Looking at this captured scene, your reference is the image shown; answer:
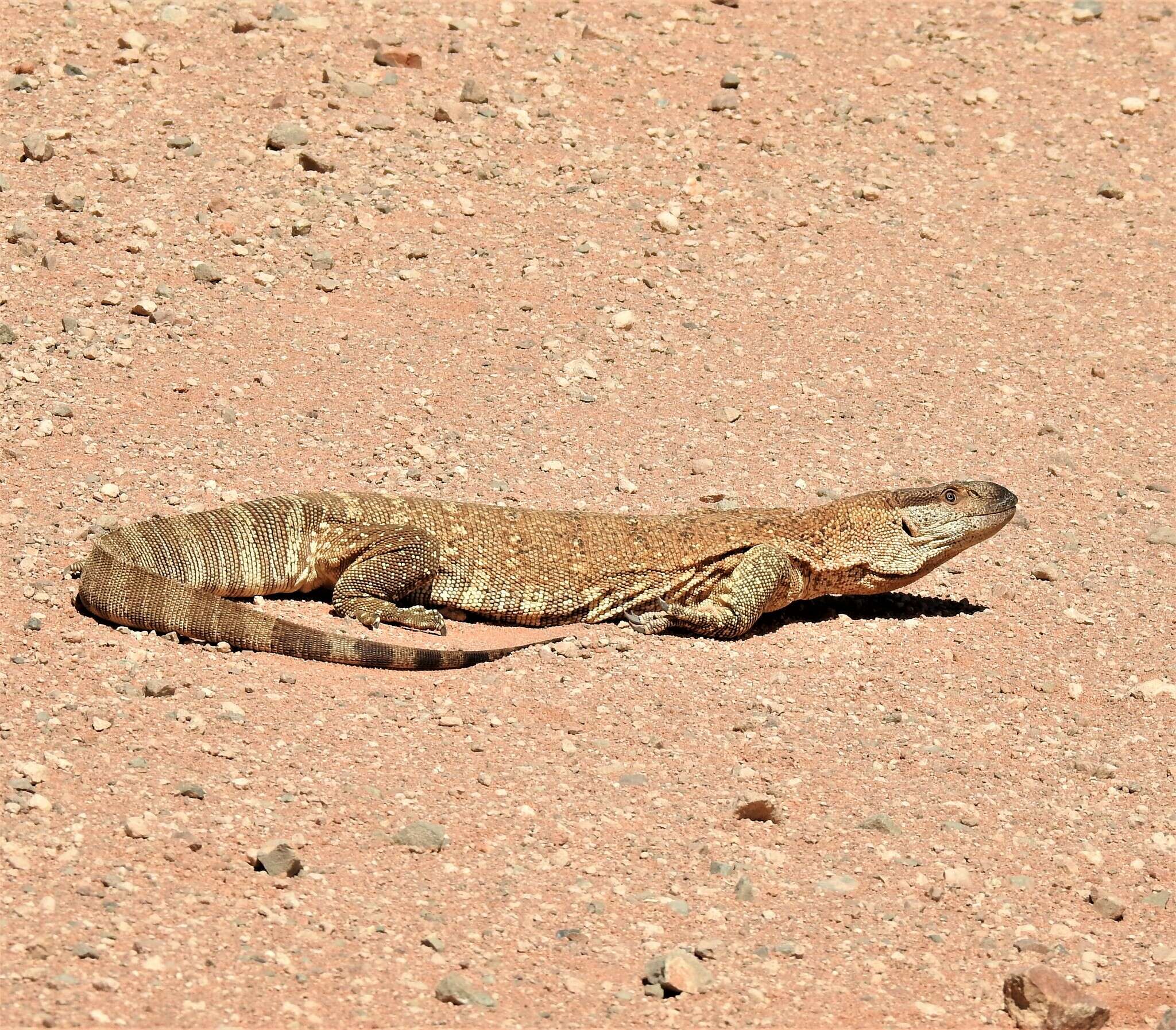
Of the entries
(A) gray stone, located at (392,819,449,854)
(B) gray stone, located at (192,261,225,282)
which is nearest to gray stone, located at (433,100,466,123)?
(B) gray stone, located at (192,261,225,282)

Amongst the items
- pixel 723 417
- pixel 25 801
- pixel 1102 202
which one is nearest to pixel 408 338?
pixel 723 417

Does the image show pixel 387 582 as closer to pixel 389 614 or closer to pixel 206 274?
pixel 389 614

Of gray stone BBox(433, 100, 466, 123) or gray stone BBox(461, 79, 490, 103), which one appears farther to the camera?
gray stone BBox(461, 79, 490, 103)

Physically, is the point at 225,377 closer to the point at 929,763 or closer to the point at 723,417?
the point at 723,417

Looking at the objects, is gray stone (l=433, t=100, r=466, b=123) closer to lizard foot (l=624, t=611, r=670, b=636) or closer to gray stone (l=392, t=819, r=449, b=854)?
lizard foot (l=624, t=611, r=670, b=636)

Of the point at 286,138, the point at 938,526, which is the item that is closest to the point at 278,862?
the point at 938,526
